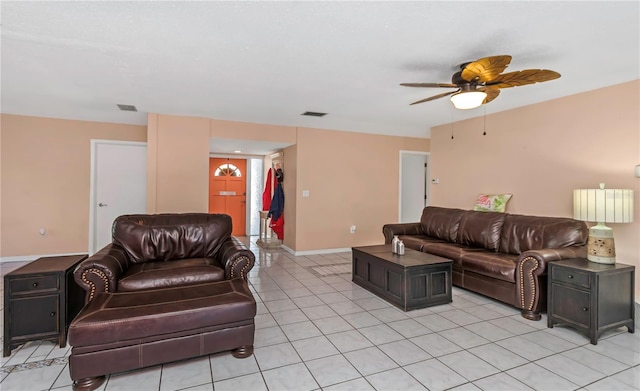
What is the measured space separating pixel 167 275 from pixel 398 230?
3.38m

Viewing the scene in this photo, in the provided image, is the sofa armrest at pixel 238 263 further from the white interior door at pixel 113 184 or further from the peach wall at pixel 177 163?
the white interior door at pixel 113 184

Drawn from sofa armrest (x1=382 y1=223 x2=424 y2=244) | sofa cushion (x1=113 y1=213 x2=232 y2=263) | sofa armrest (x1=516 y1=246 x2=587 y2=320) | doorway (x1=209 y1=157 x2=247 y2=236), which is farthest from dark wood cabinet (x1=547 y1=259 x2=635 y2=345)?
doorway (x1=209 y1=157 x2=247 y2=236)

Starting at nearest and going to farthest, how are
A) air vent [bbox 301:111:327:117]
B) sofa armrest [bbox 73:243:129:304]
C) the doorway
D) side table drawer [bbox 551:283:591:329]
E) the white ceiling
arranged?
the white ceiling, sofa armrest [bbox 73:243:129:304], side table drawer [bbox 551:283:591:329], air vent [bbox 301:111:327:117], the doorway

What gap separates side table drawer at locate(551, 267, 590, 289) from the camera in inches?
104

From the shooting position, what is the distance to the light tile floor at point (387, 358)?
6.66 ft

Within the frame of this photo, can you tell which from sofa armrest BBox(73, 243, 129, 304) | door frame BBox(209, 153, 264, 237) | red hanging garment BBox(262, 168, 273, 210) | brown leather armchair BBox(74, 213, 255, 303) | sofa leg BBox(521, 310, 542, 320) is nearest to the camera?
sofa armrest BBox(73, 243, 129, 304)

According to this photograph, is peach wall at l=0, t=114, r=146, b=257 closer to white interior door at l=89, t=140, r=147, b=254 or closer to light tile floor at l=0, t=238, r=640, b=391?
white interior door at l=89, t=140, r=147, b=254

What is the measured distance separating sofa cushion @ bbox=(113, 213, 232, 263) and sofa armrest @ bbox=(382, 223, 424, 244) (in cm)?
247

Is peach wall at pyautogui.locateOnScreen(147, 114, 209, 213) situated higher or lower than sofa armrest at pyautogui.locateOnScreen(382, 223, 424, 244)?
higher

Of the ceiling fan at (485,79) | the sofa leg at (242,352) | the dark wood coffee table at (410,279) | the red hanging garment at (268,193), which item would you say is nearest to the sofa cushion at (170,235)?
the sofa leg at (242,352)

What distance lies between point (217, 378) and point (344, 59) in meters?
2.67

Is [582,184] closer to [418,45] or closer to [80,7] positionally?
[418,45]

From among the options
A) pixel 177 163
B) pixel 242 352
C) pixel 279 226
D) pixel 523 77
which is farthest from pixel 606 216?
pixel 177 163

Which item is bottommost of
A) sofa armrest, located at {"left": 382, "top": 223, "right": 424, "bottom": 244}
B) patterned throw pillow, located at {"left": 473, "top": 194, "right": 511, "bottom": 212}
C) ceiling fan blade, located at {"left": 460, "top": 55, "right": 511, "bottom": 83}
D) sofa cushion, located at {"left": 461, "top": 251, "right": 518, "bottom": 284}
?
sofa cushion, located at {"left": 461, "top": 251, "right": 518, "bottom": 284}
